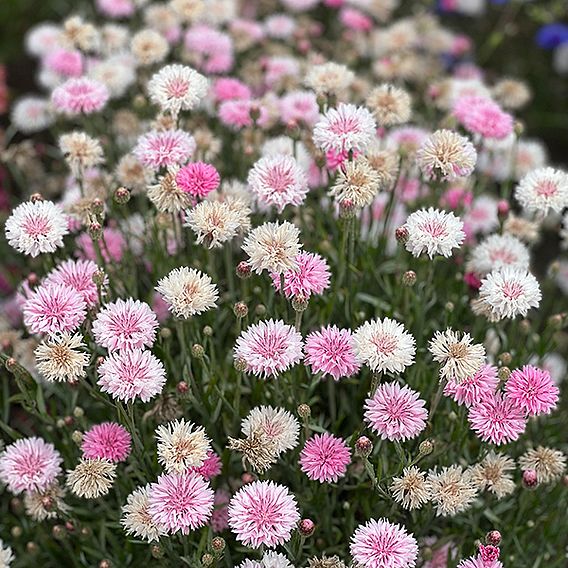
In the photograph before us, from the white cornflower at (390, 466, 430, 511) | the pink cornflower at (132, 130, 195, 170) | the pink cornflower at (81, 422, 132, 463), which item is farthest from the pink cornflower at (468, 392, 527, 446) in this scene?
the pink cornflower at (132, 130, 195, 170)

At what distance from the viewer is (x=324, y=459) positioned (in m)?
1.37

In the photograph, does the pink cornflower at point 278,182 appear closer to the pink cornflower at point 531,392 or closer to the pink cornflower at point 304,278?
the pink cornflower at point 304,278

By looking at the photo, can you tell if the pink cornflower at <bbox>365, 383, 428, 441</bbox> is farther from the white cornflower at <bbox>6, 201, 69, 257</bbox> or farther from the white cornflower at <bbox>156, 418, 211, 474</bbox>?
the white cornflower at <bbox>6, 201, 69, 257</bbox>

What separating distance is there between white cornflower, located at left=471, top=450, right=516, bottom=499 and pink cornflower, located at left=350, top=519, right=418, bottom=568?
0.68 feet

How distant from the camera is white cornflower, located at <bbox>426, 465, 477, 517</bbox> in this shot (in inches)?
54.0

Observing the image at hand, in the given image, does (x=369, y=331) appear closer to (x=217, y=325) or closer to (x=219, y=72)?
(x=217, y=325)

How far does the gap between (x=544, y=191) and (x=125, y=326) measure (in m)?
0.84

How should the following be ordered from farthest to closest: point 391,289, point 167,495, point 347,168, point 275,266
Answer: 1. point 391,289
2. point 347,168
3. point 275,266
4. point 167,495

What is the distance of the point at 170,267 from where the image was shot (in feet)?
5.56

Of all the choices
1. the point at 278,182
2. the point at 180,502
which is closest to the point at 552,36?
the point at 278,182

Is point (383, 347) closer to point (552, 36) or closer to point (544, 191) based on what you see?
point (544, 191)

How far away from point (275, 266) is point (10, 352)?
0.61m

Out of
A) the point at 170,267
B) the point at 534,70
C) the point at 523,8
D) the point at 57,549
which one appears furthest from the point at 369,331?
the point at 523,8

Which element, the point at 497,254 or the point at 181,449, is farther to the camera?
the point at 497,254
